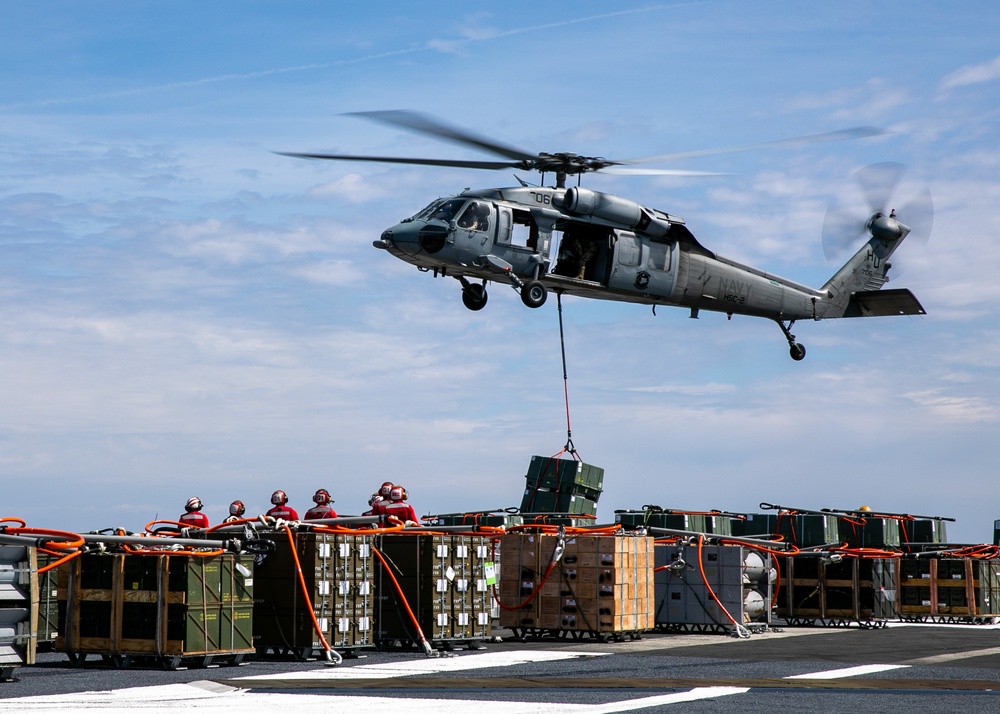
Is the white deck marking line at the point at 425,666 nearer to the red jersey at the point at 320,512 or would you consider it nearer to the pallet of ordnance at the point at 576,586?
the pallet of ordnance at the point at 576,586

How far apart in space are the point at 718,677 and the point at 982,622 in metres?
15.6

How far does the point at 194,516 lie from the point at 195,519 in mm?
277

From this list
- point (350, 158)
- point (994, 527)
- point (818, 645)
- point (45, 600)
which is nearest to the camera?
point (45, 600)

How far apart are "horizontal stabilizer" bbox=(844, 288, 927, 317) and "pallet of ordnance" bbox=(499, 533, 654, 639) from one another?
19161 millimetres

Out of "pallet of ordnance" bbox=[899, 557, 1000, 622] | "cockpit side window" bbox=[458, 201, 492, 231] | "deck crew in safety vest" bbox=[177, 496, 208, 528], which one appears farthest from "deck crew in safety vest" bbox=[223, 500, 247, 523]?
"pallet of ordnance" bbox=[899, 557, 1000, 622]

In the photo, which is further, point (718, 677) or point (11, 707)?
point (718, 677)

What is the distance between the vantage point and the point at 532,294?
2741cm

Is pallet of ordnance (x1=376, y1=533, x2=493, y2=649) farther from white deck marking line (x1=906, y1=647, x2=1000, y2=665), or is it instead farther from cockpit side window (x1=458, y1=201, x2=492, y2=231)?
cockpit side window (x1=458, y1=201, x2=492, y2=231)

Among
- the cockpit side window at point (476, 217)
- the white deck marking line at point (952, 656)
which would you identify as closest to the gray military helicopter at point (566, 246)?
the cockpit side window at point (476, 217)

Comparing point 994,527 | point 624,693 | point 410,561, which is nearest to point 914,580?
point 994,527

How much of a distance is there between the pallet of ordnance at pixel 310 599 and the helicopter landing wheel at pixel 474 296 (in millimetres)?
11526

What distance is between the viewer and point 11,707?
38.3ft

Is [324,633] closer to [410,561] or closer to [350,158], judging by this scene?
[410,561]

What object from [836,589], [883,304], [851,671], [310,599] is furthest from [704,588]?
[883,304]
